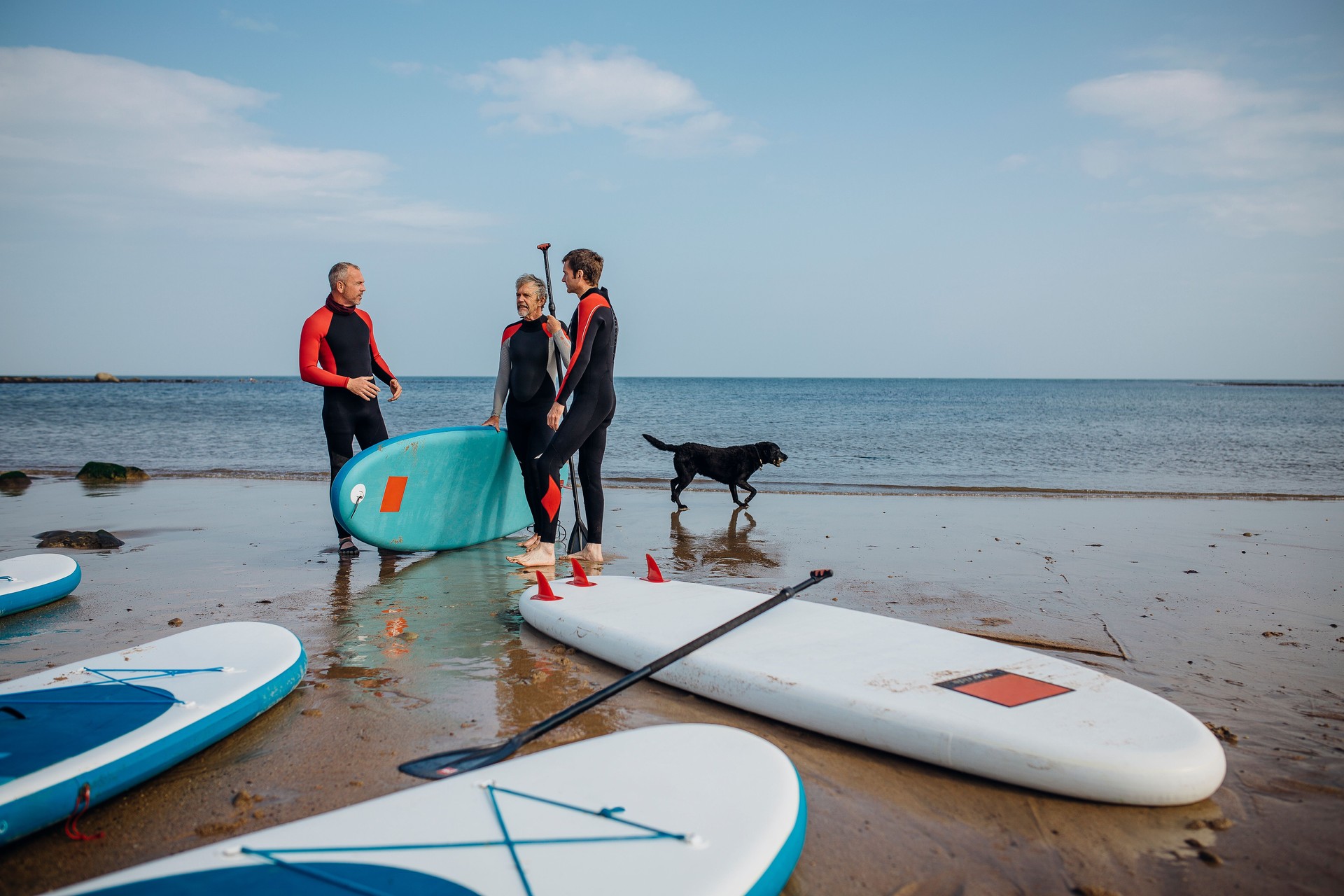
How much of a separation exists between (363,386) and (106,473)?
6567mm

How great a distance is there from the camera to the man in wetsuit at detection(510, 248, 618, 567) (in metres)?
4.79

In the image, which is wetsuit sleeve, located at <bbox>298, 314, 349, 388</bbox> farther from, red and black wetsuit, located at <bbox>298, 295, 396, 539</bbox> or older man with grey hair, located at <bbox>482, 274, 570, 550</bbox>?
older man with grey hair, located at <bbox>482, 274, 570, 550</bbox>

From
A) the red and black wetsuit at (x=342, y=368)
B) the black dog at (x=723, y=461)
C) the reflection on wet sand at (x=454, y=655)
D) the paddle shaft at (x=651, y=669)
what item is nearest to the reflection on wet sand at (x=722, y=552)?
the black dog at (x=723, y=461)

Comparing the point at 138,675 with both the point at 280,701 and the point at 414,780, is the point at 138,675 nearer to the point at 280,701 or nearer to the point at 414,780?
the point at 280,701

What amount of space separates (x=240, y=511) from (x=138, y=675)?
5138 millimetres

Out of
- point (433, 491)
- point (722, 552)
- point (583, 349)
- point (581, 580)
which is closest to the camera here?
point (581, 580)

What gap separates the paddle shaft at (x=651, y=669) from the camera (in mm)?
2279

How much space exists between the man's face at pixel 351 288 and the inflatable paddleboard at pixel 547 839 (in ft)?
13.2

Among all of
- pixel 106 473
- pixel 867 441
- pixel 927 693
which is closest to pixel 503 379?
pixel 927 693

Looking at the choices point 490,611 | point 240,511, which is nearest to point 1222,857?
point 490,611

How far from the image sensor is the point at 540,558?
5062mm

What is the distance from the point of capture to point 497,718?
8.82 feet

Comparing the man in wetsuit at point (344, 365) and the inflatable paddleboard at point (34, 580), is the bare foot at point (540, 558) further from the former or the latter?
the inflatable paddleboard at point (34, 580)

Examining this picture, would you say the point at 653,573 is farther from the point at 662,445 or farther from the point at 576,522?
the point at 662,445
